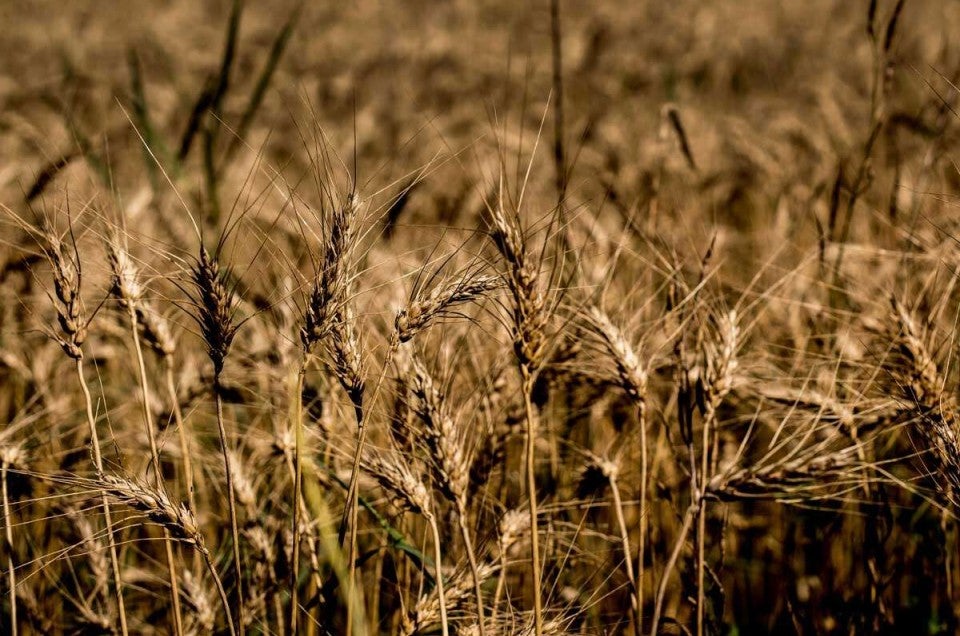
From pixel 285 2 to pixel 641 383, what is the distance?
488 inches

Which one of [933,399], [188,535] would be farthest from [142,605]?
[933,399]

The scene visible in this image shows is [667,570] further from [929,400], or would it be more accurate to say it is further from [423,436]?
[929,400]

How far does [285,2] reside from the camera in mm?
11922

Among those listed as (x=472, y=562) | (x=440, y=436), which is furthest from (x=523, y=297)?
(x=472, y=562)

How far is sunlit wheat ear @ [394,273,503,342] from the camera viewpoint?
36.4 inches

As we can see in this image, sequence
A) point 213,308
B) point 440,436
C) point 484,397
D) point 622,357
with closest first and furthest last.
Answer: point 213,308 → point 440,436 → point 622,357 → point 484,397

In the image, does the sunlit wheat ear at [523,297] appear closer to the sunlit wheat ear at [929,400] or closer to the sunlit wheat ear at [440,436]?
the sunlit wheat ear at [440,436]

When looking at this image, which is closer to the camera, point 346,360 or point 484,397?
point 346,360

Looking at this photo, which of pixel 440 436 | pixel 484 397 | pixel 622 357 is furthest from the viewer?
pixel 484 397

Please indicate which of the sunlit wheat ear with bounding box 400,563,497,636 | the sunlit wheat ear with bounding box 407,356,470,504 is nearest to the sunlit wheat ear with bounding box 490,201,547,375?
the sunlit wheat ear with bounding box 407,356,470,504

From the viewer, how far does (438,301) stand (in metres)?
0.94

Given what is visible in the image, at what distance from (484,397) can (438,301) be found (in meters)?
0.49

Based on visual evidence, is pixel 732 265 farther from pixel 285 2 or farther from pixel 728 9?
pixel 285 2

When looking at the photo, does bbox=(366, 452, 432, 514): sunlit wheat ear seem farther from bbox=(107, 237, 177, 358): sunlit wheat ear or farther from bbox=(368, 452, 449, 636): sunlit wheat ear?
bbox=(107, 237, 177, 358): sunlit wheat ear
